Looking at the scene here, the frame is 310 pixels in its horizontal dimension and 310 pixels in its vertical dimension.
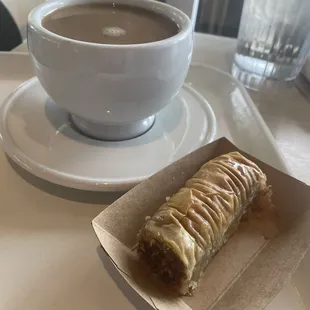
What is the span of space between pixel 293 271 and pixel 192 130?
0.75 ft

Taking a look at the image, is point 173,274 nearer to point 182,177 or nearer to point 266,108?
point 182,177

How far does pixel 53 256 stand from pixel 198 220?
0.14m

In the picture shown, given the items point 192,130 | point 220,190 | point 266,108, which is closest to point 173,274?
point 220,190

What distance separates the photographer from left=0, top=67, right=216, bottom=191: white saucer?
1.58 feet

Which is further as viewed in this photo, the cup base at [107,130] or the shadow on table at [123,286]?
the cup base at [107,130]

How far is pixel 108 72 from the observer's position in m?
0.46

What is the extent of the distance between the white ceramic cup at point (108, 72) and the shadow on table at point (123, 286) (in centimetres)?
16

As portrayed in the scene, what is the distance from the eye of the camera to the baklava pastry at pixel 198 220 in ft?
1.27

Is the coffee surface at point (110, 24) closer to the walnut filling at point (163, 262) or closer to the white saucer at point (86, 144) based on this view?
the white saucer at point (86, 144)

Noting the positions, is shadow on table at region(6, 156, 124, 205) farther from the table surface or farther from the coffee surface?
the coffee surface

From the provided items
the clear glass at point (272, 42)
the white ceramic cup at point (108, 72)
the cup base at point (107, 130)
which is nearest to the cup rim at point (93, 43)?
the white ceramic cup at point (108, 72)

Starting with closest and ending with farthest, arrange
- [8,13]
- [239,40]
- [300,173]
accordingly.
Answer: [300,173] < [239,40] < [8,13]

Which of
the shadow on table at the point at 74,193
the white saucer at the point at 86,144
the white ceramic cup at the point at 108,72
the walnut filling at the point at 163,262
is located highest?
the white ceramic cup at the point at 108,72

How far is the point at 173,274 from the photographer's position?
0.39m
